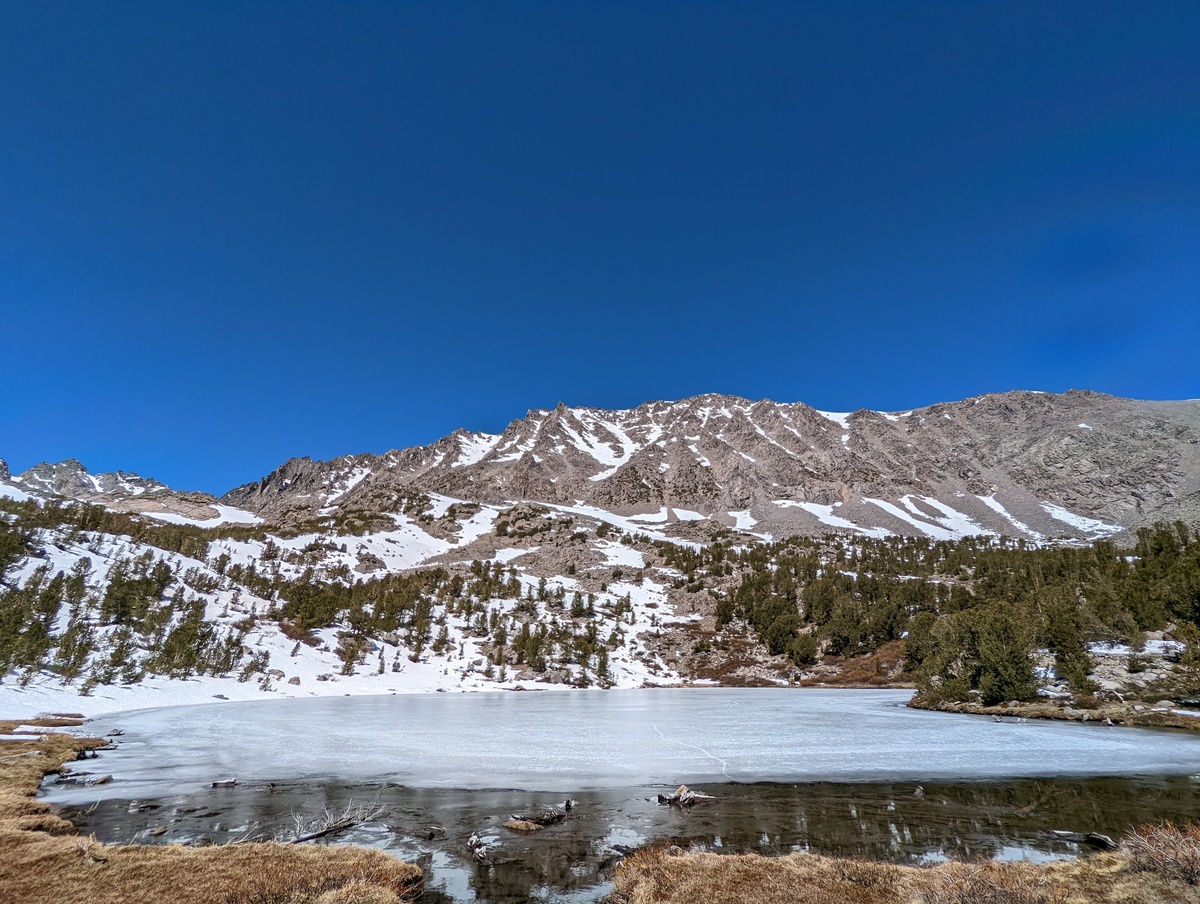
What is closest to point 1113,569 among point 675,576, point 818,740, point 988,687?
point 988,687

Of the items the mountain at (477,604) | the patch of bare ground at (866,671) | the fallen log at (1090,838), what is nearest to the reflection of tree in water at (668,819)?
the fallen log at (1090,838)

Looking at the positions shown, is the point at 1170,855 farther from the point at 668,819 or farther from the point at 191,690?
the point at 191,690

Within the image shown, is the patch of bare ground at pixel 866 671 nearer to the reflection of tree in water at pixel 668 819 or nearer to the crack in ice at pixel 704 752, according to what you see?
the crack in ice at pixel 704 752

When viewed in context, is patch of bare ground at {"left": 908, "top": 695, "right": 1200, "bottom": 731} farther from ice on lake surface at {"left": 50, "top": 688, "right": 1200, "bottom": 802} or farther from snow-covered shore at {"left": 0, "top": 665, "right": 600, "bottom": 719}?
snow-covered shore at {"left": 0, "top": 665, "right": 600, "bottom": 719}

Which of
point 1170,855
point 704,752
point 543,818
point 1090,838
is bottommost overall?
point 704,752

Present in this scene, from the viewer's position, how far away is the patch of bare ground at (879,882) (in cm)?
982

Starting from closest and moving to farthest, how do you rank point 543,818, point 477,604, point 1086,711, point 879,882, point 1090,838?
point 879,882 < point 1090,838 < point 543,818 < point 1086,711 < point 477,604

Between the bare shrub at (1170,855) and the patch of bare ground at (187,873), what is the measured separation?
47.0 feet

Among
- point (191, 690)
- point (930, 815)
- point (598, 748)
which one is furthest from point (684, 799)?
point (191, 690)

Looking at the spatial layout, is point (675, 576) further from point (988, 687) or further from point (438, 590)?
point (988, 687)

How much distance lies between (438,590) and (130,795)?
10107 cm

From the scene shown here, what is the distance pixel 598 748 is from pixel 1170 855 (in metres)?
24.6

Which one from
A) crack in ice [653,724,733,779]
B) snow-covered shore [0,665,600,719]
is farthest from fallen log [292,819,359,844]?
snow-covered shore [0,665,600,719]

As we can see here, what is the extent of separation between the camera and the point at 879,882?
36.7 ft
